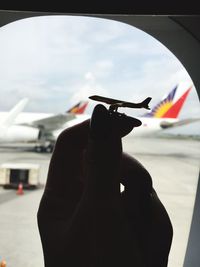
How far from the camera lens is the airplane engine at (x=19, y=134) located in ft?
22.7

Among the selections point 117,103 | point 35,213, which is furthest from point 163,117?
point 117,103

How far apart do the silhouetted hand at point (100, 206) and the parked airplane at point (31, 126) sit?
624cm

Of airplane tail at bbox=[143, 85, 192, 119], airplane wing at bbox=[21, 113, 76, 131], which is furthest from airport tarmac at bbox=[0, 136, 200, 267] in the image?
airplane wing at bbox=[21, 113, 76, 131]

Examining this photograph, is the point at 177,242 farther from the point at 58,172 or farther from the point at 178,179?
the point at 178,179

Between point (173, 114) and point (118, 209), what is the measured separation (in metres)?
6.63

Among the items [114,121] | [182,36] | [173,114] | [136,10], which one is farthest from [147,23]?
[173,114]

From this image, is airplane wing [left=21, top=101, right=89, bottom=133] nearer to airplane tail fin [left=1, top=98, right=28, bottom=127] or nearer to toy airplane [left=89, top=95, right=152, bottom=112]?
airplane tail fin [left=1, top=98, right=28, bottom=127]

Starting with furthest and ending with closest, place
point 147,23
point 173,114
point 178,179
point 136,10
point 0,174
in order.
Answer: point 173,114 < point 178,179 < point 0,174 < point 147,23 < point 136,10

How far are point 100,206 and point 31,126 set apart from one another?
22.2 feet

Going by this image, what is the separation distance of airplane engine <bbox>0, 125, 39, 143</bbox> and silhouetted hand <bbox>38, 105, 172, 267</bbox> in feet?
21.0

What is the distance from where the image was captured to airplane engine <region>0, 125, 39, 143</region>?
6.92 meters

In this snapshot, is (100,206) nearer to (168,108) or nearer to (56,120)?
(168,108)

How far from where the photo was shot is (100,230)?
0.75m

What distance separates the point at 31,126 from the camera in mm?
7281
